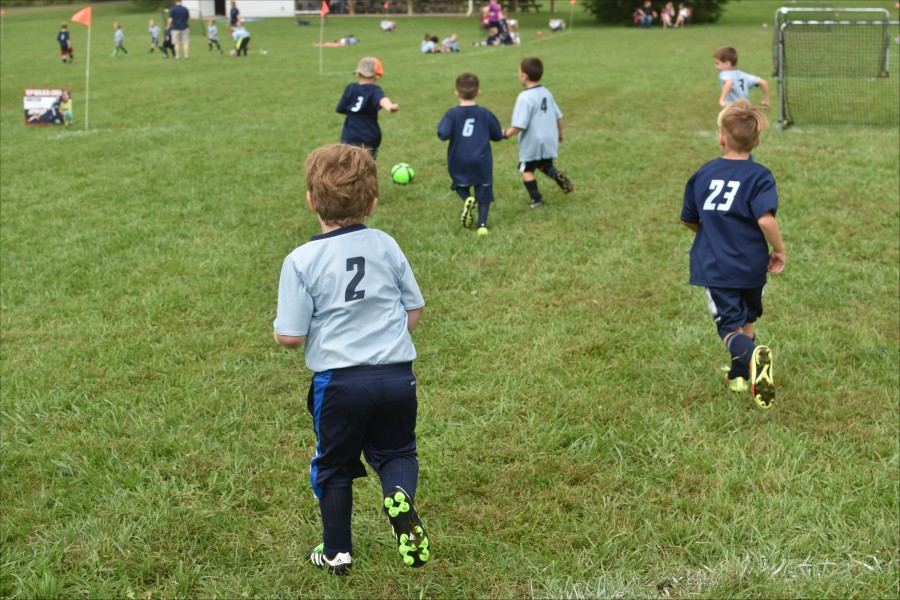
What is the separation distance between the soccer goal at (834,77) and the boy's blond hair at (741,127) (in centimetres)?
616

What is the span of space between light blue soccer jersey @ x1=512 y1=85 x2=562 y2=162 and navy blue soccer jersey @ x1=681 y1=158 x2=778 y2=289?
384 cm

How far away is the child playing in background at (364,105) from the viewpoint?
920 cm

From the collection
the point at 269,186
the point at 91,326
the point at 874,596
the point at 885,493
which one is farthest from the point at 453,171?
the point at 874,596

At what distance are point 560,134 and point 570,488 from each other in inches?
212

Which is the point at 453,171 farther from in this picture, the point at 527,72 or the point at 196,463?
the point at 196,463

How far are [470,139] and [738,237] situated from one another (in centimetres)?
384

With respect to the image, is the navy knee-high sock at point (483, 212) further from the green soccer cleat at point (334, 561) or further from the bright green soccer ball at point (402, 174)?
the green soccer cleat at point (334, 561)

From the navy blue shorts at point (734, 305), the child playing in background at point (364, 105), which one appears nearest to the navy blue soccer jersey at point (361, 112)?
the child playing in background at point (364, 105)

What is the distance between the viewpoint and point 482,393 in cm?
516

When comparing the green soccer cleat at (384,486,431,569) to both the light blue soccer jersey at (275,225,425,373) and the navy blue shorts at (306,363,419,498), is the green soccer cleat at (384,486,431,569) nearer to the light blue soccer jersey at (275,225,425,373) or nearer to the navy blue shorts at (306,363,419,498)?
the navy blue shorts at (306,363,419,498)

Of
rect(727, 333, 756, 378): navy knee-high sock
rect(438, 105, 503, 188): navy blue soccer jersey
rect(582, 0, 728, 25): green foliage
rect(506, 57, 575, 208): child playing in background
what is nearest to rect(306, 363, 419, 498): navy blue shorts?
rect(727, 333, 756, 378): navy knee-high sock

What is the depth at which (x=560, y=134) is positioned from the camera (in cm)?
880

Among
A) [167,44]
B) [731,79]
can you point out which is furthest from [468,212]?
[167,44]

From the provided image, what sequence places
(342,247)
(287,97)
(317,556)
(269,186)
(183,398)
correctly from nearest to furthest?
(342,247)
(317,556)
(183,398)
(269,186)
(287,97)
